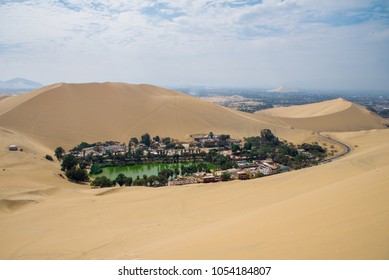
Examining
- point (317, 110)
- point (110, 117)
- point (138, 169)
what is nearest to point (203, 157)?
point (138, 169)

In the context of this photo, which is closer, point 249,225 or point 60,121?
point 249,225

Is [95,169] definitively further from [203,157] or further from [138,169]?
[203,157]

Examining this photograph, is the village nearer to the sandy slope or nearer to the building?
the building

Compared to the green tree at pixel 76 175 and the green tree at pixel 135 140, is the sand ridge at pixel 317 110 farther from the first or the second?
the green tree at pixel 76 175

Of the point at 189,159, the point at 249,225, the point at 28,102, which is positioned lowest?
the point at 189,159

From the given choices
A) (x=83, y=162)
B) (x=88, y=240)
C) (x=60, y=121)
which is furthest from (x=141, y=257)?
(x=60, y=121)

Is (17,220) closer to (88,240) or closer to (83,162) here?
(88,240)
